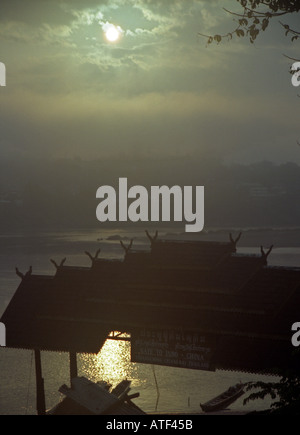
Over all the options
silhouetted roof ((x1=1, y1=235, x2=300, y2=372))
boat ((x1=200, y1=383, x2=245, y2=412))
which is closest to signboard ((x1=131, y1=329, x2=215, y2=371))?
silhouetted roof ((x1=1, y1=235, x2=300, y2=372))

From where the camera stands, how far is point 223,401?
32.0 m

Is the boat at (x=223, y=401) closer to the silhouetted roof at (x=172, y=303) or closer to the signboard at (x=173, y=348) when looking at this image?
the signboard at (x=173, y=348)

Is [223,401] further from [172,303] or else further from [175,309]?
[172,303]

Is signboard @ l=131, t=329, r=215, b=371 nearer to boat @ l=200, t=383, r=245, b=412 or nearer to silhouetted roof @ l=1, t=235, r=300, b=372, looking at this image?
silhouetted roof @ l=1, t=235, r=300, b=372

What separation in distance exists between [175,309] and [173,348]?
139 cm

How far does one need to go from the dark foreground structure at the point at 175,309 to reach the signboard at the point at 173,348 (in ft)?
0.12

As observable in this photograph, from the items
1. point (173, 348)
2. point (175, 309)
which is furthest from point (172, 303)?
point (173, 348)

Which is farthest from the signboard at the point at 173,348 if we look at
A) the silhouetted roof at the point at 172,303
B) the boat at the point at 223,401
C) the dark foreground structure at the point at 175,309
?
the boat at the point at 223,401

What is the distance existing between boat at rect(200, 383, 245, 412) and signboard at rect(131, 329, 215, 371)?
9.10 metres

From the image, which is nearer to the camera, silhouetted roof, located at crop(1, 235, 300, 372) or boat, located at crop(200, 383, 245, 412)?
silhouetted roof, located at crop(1, 235, 300, 372)

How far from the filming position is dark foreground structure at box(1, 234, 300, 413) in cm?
2186

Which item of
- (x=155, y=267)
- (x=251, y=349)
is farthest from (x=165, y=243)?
(x=251, y=349)

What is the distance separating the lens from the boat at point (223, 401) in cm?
3114
